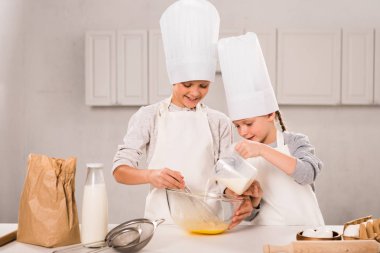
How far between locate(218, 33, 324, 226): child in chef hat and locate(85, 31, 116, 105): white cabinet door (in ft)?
5.55

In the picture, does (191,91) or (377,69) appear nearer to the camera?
(191,91)

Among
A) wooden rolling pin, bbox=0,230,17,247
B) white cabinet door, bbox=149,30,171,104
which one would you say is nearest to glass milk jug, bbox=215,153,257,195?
wooden rolling pin, bbox=0,230,17,247

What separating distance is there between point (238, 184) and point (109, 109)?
7.01 ft

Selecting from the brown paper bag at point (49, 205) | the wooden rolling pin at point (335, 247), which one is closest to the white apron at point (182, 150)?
the brown paper bag at point (49, 205)

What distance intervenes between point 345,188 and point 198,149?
1794mm

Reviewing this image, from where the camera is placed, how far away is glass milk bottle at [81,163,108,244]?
51.3 inches

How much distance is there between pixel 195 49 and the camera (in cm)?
186

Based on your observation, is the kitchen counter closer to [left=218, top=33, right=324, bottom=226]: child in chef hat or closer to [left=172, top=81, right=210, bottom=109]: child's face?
[left=218, top=33, right=324, bottom=226]: child in chef hat

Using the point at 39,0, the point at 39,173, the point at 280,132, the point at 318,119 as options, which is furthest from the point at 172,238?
the point at 39,0

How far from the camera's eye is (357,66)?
3312 mm

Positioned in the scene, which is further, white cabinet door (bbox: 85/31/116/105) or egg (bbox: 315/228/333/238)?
white cabinet door (bbox: 85/31/116/105)

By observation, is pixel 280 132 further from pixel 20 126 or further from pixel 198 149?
pixel 20 126

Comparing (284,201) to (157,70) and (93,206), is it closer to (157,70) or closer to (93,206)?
(93,206)

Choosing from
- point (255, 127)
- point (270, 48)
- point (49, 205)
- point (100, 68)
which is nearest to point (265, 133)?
point (255, 127)
